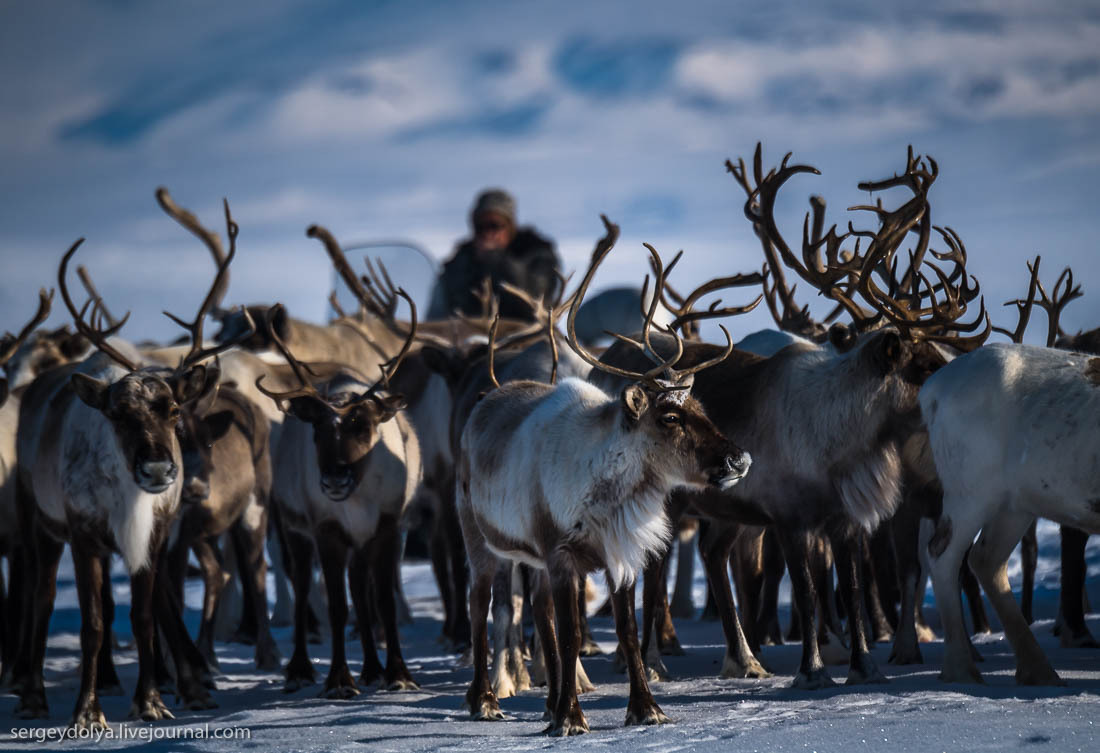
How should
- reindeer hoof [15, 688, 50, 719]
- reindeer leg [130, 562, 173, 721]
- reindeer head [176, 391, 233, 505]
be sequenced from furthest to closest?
reindeer head [176, 391, 233, 505], reindeer hoof [15, 688, 50, 719], reindeer leg [130, 562, 173, 721]

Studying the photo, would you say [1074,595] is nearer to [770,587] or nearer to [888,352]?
[770,587]

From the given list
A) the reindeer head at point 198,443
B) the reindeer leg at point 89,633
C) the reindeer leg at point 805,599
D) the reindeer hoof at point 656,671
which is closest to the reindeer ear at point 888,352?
the reindeer leg at point 805,599

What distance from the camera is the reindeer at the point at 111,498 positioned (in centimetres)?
663

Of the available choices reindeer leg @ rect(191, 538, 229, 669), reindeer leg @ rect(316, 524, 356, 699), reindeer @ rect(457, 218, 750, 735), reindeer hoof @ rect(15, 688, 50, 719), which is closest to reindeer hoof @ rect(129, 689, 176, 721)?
reindeer hoof @ rect(15, 688, 50, 719)

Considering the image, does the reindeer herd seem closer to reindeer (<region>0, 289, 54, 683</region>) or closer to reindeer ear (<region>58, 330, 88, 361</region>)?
reindeer (<region>0, 289, 54, 683</region>)

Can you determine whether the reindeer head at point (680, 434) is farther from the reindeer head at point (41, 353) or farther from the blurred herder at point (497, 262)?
the blurred herder at point (497, 262)

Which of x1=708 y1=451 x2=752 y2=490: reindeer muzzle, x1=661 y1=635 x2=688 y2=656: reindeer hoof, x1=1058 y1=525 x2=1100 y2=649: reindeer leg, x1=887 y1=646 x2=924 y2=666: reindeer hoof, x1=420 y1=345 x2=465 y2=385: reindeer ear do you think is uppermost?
x1=420 y1=345 x2=465 y2=385: reindeer ear

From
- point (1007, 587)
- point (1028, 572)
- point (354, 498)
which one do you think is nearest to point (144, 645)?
point (354, 498)

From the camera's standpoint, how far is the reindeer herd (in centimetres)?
578

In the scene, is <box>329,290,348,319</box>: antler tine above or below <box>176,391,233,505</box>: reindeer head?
above

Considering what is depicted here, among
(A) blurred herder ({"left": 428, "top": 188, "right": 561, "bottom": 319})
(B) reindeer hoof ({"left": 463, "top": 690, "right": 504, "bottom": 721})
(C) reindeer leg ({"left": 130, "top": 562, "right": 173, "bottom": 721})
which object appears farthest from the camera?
(A) blurred herder ({"left": 428, "top": 188, "right": 561, "bottom": 319})

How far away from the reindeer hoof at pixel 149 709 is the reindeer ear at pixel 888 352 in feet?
13.0

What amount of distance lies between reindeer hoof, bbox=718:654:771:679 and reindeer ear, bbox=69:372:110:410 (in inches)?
139

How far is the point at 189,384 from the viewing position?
719cm
